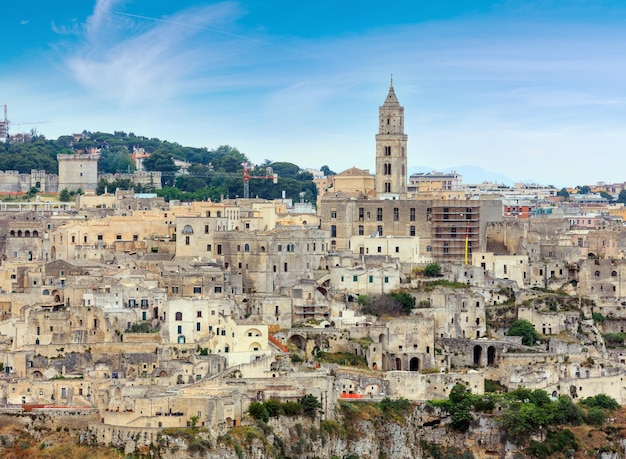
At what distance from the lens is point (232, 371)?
5631cm

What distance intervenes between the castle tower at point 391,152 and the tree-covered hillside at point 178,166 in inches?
889

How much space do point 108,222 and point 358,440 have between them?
20.9 meters

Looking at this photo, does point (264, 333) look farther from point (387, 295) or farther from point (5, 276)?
point (5, 276)

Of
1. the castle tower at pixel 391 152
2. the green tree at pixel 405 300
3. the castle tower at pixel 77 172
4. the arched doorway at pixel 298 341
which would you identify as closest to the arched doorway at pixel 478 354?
the green tree at pixel 405 300

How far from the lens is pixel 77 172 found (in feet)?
333

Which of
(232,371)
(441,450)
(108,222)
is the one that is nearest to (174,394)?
(232,371)

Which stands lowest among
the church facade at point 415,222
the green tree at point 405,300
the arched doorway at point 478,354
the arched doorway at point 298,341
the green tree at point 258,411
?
the green tree at point 258,411

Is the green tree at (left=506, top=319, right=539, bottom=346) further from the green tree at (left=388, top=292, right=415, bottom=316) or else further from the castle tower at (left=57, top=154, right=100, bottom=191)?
the castle tower at (left=57, top=154, right=100, bottom=191)

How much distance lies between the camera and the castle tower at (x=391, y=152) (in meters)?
79.0

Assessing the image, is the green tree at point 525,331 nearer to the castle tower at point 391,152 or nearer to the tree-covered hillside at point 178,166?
the castle tower at point 391,152

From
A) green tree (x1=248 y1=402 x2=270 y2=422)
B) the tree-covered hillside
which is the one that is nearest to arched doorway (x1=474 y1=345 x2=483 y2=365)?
green tree (x1=248 y1=402 x2=270 y2=422)

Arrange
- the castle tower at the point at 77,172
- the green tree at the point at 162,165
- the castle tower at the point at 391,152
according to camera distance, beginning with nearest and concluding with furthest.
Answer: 1. the castle tower at the point at 391,152
2. the castle tower at the point at 77,172
3. the green tree at the point at 162,165

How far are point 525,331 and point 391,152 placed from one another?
1645 cm

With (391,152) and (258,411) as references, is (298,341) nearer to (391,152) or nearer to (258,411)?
(258,411)
